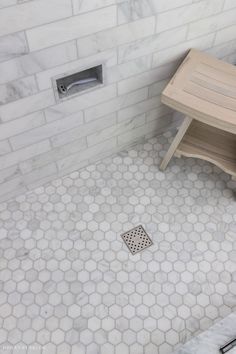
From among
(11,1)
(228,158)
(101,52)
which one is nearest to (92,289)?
(228,158)

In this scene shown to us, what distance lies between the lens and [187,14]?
1532 mm

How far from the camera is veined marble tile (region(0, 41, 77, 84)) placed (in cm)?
129

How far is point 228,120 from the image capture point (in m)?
1.42

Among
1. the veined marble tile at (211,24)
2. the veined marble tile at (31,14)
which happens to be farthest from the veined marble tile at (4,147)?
the veined marble tile at (211,24)

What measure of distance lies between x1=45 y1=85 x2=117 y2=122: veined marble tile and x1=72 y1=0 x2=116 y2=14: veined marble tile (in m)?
0.37

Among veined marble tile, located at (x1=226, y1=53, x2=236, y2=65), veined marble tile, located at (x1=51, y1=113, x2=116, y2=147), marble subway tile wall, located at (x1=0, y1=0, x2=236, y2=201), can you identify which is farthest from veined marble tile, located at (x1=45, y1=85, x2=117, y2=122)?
veined marble tile, located at (x1=226, y1=53, x2=236, y2=65)

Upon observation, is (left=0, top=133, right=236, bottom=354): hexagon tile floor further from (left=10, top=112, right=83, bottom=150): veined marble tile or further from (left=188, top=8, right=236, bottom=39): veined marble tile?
(left=188, top=8, right=236, bottom=39): veined marble tile

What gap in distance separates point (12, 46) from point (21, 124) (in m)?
0.36

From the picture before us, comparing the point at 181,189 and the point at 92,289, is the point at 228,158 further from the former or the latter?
the point at 92,289

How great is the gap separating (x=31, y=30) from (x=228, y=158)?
1.07 meters

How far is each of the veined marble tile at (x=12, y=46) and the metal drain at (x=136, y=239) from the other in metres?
0.93

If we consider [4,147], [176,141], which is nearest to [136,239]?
[176,141]

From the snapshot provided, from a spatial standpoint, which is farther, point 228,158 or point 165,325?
point 228,158

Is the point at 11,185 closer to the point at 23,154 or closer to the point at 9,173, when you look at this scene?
the point at 9,173
